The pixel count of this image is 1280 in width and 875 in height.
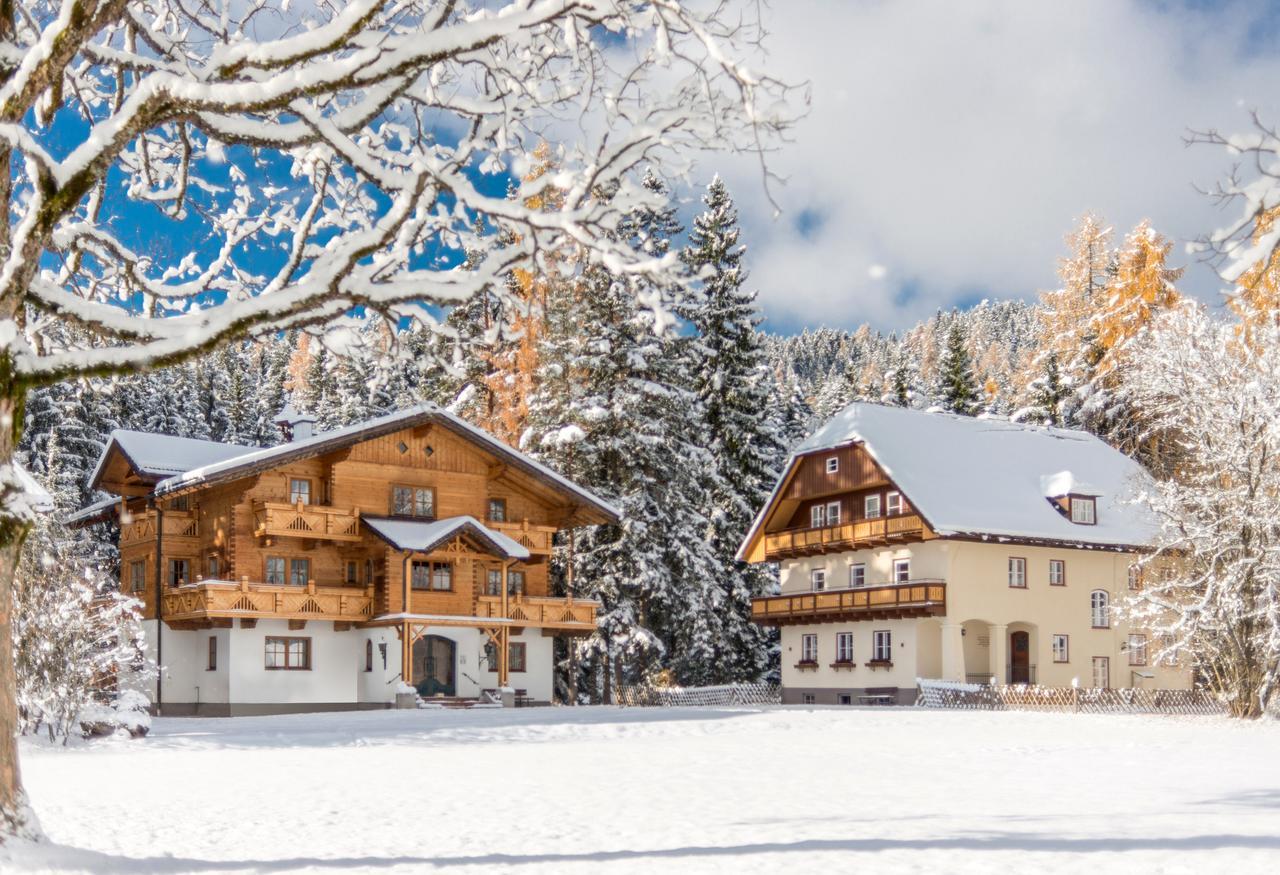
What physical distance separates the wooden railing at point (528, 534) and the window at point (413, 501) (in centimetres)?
199

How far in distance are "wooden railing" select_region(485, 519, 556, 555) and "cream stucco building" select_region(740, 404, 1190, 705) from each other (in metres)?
9.43

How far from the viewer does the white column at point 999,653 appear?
4475cm

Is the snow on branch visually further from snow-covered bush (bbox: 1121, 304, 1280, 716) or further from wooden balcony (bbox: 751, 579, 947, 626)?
wooden balcony (bbox: 751, 579, 947, 626)

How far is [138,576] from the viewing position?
43.8 metres

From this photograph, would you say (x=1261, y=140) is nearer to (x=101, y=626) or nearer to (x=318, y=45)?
(x=318, y=45)

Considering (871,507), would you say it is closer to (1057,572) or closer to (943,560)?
(943,560)

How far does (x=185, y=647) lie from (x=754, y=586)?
73.2 feet

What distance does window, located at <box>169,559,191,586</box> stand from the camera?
42281 mm

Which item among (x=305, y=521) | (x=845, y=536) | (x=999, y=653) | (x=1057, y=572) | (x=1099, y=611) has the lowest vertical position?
(x=999, y=653)

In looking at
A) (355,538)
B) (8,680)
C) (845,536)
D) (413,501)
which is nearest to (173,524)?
(355,538)

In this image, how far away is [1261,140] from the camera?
22.9ft

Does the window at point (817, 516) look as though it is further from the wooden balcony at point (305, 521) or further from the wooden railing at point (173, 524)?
the wooden railing at point (173, 524)

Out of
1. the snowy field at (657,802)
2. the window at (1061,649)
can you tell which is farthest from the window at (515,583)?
the snowy field at (657,802)

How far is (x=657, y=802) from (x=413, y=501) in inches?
1159
